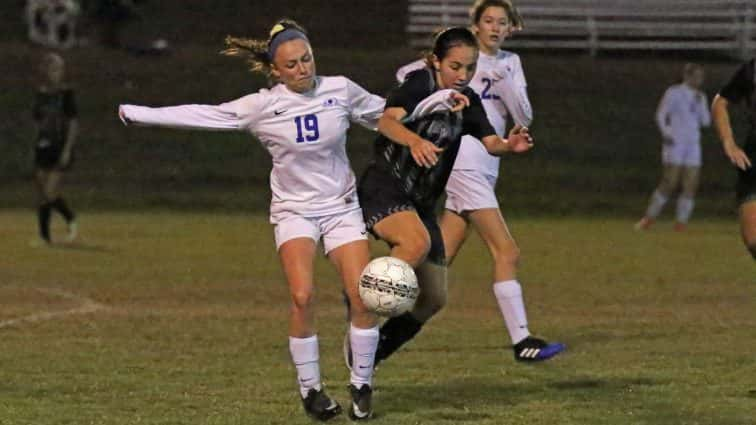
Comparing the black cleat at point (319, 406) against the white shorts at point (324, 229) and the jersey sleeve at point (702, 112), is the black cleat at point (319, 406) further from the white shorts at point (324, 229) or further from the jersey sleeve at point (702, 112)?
the jersey sleeve at point (702, 112)

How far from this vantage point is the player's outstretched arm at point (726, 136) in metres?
9.85

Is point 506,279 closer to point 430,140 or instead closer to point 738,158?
point 738,158

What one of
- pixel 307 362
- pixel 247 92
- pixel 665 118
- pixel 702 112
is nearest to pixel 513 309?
pixel 307 362

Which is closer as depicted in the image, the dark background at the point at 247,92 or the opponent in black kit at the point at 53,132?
the opponent in black kit at the point at 53,132

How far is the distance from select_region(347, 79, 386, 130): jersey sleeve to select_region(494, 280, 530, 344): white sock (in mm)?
2216

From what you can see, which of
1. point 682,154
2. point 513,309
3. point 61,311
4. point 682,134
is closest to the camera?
point 513,309

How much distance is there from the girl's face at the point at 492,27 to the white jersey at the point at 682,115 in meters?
12.0

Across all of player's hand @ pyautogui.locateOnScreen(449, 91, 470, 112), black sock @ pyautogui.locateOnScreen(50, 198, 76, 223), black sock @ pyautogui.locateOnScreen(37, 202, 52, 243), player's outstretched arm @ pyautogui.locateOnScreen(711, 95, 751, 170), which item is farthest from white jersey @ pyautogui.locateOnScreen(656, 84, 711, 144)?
player's hand @ pyautogui.locateOnScreen(449, 91, 470, 112)

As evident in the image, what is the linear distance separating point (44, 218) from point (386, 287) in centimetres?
1141

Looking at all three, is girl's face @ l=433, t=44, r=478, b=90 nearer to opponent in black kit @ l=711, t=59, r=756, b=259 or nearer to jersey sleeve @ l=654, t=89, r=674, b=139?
opponent in black kit @ l=711, t=59, r=756, b=259

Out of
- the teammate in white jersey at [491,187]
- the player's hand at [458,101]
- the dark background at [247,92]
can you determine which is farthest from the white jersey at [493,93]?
the dark background at [247,92]

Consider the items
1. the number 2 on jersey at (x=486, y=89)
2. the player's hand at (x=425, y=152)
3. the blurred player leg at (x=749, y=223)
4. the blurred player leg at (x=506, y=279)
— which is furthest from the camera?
the number 2 on jersey at (x=486, y=89)

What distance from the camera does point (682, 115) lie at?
74.4 ft

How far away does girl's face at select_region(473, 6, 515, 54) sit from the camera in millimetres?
10609
